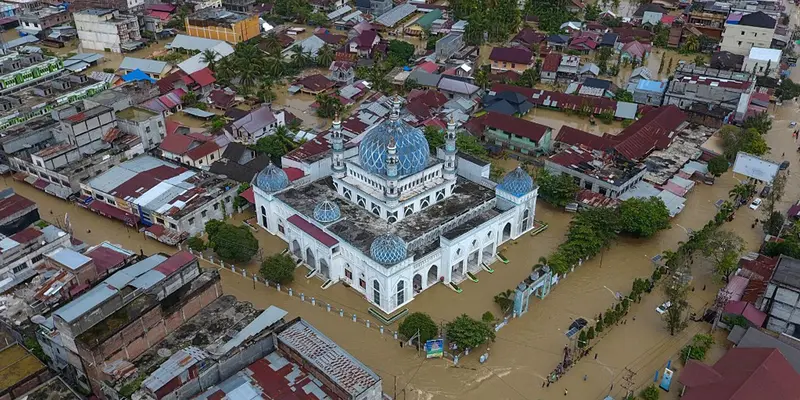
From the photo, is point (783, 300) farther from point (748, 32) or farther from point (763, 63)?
point (748, 32)

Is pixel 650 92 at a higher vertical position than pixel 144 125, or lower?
lower

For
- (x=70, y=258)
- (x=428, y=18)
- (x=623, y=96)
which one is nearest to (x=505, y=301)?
(x=70, y=258)

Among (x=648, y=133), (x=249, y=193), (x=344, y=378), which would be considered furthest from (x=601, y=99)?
(x=344, y=378)

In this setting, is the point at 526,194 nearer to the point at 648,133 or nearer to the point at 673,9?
the point at 648,133

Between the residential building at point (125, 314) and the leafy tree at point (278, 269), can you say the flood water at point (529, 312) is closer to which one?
the leafy tree at point (278, 269)

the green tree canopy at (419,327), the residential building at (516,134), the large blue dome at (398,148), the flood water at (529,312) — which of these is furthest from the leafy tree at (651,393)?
the residential building at (516,134)

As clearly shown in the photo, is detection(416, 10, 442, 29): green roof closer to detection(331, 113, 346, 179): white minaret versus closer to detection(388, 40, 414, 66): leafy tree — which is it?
detection(388, 40, 414, 66): leafy tree
